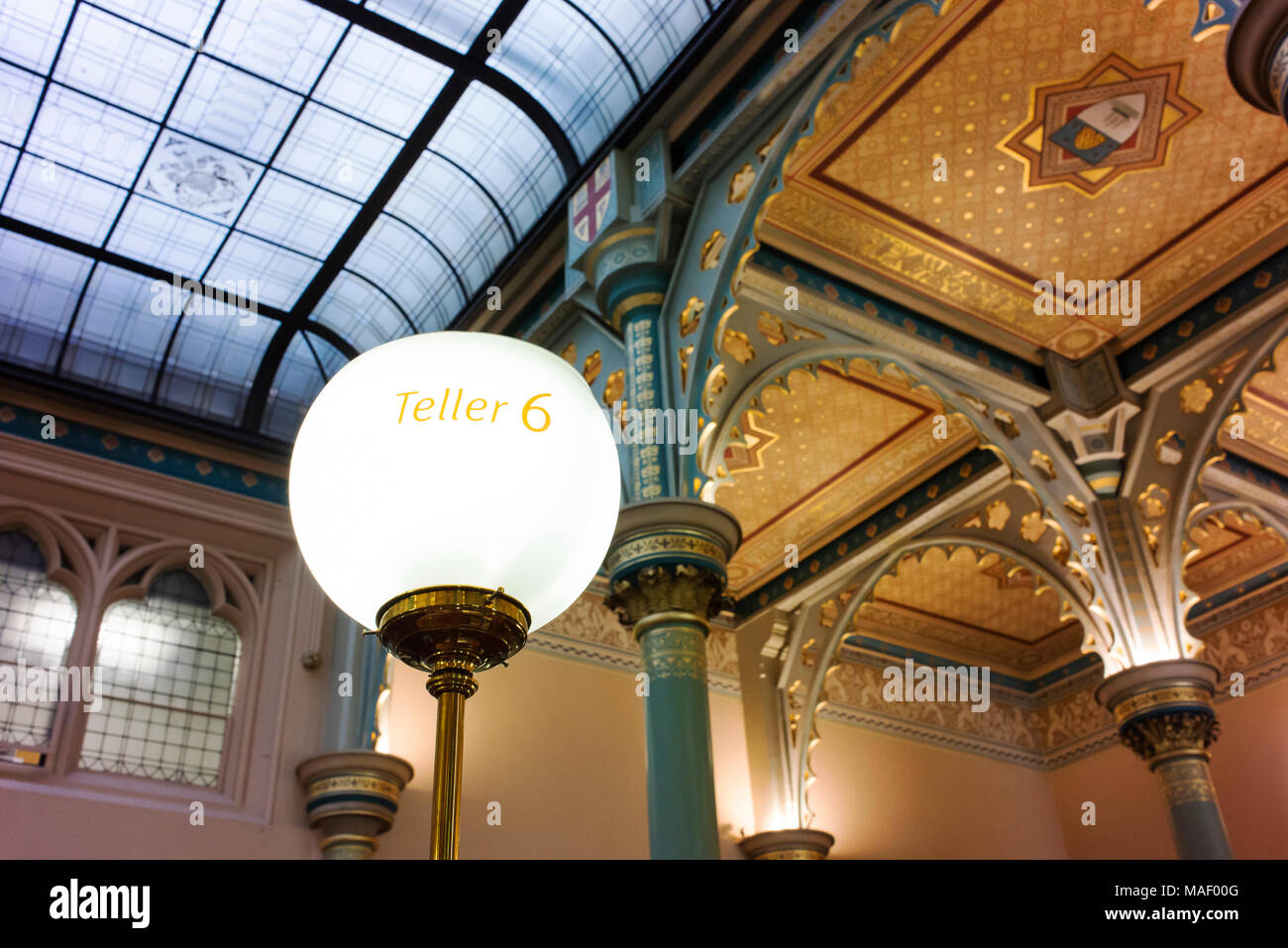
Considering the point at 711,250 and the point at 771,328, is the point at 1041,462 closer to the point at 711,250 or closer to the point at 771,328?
the point at 771,328

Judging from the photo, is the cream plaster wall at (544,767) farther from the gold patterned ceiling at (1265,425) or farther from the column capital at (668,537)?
the gold patterned ceiling at (1265,425)

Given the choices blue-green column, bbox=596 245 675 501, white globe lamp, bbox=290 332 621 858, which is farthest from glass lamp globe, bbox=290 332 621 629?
blue-green column, bbox=596 245 675 501

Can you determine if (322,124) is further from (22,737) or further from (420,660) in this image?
(420,660)

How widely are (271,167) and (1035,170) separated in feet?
16.2

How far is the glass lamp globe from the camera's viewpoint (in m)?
1.60

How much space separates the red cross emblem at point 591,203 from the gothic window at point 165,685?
409 centimetres

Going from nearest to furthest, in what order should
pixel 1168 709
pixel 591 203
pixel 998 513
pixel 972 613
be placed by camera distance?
pixel 591 203
pixel 1168 709
pixel 998 513
pixel 972 613

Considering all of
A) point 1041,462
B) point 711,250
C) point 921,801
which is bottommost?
point 921,801

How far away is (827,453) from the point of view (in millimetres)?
10312

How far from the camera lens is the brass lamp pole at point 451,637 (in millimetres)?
1578

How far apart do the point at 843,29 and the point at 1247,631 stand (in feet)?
32.4

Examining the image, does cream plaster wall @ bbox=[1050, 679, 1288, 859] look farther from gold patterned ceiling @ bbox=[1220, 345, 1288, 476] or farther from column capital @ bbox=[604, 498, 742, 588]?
column capital @ bbox=[604, 498, 742, 588]

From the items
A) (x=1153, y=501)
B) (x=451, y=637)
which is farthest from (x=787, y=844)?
(x=451, y=637)

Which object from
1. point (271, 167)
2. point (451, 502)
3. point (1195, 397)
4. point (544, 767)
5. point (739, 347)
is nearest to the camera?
point (451, 502)
